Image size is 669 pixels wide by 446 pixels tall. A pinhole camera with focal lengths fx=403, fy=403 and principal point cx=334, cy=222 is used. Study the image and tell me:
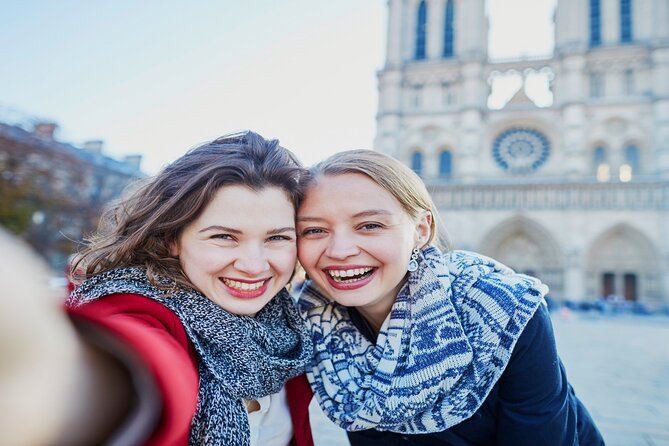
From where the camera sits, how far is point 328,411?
152cm

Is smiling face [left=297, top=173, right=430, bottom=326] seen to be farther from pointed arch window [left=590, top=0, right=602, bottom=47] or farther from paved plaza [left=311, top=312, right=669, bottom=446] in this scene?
pointed arch window [left=590, top=0, right=602, bottom=47]

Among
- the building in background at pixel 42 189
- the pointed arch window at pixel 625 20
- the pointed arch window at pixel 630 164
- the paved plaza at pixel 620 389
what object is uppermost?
the pointed arch window at pixel 625 20

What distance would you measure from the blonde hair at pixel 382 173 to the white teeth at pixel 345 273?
306 millimetres

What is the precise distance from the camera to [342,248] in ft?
4.99

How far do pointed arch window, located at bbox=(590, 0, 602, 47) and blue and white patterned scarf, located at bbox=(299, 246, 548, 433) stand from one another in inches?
1155

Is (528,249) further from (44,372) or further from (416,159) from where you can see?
(44,372)

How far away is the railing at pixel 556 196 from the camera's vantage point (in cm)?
2066

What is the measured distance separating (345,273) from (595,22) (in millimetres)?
30525

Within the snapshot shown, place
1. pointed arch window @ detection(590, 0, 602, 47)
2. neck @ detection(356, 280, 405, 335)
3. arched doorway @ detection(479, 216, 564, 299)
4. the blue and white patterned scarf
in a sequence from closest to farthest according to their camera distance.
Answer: the blue and white patterned scarf
neck @ detection(356, 280, 405, 335)
arched doorway @ detection(479, 216, 564, 299)
pointed arch window @ detection(590, 0, 602, 47)

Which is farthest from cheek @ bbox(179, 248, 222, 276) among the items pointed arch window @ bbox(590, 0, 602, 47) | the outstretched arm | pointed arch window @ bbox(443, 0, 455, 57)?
pointed arch window @ bbox(590, 0, 602, 47)

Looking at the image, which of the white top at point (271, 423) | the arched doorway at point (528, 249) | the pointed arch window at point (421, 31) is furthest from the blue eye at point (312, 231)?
the pointed arch window at point (421, 31)

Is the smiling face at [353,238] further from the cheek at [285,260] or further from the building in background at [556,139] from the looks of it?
the building in background at [556,139]

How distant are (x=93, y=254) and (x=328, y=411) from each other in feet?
3.46

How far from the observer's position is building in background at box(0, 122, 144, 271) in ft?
42.7
